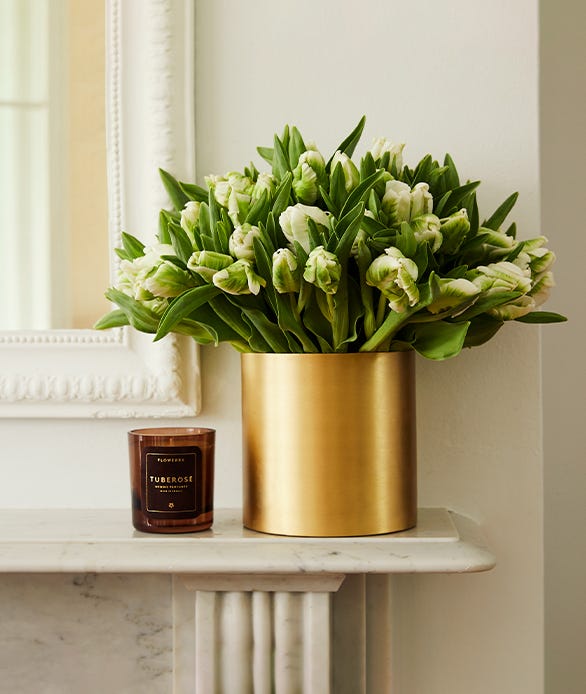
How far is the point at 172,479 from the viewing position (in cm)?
72

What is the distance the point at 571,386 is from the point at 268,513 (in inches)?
34.5

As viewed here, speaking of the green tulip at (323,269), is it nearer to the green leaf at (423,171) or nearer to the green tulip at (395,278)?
the green tulip at (395,278)

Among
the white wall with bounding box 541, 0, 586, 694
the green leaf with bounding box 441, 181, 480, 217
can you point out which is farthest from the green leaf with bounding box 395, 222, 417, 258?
the white wall with bounding box 541, 0, 586, 694

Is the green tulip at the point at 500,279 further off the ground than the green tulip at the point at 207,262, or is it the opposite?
the green tulip at the point at 207,262

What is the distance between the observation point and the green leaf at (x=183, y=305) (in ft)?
2.29

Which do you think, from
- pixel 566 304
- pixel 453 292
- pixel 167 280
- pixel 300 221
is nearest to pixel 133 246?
pixel 167 280

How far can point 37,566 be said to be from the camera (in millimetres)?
701

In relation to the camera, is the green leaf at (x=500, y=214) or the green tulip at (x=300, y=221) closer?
the green tulip at (x=300, y=221)

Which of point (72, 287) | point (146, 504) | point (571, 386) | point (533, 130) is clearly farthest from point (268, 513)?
point (571, 386)

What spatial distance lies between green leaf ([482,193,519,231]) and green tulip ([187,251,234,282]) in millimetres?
265

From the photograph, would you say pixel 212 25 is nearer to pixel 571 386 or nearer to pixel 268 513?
pixel 268 513

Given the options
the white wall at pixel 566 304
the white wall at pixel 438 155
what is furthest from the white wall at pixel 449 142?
the white wall at pixel 566 304

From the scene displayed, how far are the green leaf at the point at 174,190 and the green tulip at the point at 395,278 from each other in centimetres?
25

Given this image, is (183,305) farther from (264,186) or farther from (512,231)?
(512,231)
